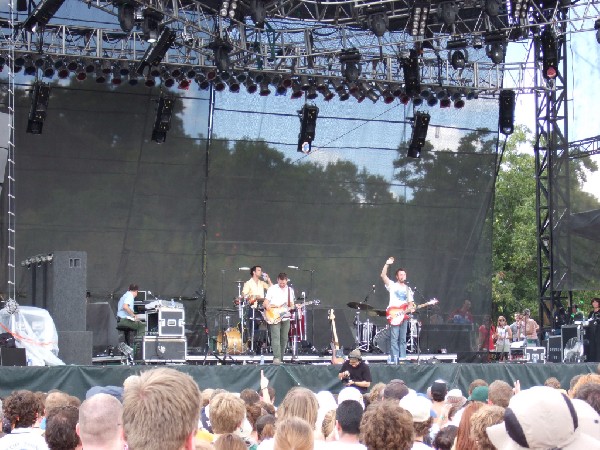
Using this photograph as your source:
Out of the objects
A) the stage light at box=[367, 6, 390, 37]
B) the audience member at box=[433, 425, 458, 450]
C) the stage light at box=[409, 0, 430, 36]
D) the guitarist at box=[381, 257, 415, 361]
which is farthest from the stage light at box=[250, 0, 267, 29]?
the audience member at box=[433, 425, 458, 450]

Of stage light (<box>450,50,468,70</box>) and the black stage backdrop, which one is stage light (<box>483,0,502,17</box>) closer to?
stage light (<box>450,50,468,70</box>)

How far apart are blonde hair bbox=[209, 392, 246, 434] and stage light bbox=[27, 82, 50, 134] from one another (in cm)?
1360

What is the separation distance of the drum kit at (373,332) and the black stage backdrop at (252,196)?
14.6 inches

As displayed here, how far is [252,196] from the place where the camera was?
20.6m

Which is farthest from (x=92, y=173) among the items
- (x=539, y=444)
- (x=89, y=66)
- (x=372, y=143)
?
(x=539, y=444)

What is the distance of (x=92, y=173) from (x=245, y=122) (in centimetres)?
329

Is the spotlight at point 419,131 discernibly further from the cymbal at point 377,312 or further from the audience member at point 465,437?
the audience member at point 465,437

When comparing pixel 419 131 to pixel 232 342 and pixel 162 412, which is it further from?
pixel 162 412

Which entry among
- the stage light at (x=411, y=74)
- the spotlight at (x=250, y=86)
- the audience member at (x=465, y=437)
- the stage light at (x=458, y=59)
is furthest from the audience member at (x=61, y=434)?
the stage light at (x=458, y=59)

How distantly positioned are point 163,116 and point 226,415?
14.2 meters

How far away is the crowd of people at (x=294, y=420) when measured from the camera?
2826mm

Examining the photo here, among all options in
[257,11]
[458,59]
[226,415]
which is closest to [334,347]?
[458,59]

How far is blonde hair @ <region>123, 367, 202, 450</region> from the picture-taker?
9.16 ft

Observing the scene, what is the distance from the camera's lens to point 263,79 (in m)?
19.3
